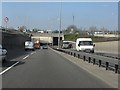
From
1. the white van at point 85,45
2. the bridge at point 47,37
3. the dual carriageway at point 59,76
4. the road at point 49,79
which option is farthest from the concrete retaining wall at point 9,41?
the bridge at point 47,37

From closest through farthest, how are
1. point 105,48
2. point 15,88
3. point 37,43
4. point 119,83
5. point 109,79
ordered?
point 15,88
point 119,83
point 109,79
point 105,48
point 37,43

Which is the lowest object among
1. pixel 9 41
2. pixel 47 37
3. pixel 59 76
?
pixel 47 37

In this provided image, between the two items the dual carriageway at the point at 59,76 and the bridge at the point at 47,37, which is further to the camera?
the bridge at the point at 47,37

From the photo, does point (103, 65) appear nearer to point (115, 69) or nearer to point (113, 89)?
point (115, 69)

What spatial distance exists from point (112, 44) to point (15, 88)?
57184 mm

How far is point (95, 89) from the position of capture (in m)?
12.6

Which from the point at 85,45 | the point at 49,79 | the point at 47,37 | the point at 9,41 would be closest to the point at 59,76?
the point at 49,79

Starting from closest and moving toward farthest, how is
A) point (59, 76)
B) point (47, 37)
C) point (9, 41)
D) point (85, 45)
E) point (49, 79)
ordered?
point (49, 79), point (59, 76), point (85, 45), point (9, 41), point (47, 37)

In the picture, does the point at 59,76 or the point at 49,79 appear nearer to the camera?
the point at 49,79

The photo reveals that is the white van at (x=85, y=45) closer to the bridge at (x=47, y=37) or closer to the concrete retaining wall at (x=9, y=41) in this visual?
the concrete retaining wall at (x=9, y=41)

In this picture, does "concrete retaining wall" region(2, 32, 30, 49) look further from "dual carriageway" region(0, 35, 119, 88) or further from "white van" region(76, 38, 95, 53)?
"dual carriageway" region(0, 35, 119, 88)

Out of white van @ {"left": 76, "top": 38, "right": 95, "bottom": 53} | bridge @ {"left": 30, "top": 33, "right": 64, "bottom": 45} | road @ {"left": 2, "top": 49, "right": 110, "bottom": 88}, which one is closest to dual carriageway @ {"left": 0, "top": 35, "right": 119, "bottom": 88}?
road @ {"left": 2, "top": 49, "right": 110, "bottom": 88}

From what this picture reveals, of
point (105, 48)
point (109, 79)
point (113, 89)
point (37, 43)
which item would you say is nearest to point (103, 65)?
point (109, 79)

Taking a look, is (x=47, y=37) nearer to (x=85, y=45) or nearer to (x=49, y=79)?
(x=85, y=45)
